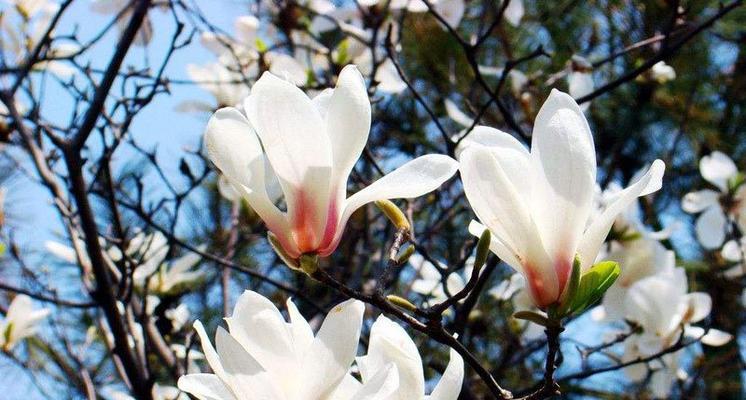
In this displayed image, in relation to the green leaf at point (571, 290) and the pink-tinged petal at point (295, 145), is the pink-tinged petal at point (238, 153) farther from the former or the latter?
the green leaf at point (571, 290)

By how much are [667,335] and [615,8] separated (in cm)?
171

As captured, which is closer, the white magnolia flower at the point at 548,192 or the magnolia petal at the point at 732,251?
the white magnolia flower at the point at 548,192

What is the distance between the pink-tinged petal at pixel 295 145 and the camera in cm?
56

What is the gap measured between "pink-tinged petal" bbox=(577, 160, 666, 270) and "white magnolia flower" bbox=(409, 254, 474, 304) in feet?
1.84

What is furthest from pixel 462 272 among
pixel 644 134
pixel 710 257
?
pixel 644 134

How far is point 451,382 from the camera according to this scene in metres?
0.60

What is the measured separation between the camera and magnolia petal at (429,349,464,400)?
598 millimetres

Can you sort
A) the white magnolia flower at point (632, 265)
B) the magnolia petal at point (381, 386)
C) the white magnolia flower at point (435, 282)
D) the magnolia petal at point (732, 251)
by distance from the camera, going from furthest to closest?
the magnolia petal at point (732, 251)
the white magnolia flower at point (632, 265)
the white magnolia flower at point (435, 282)
the magnolia petal at point (381, 386)

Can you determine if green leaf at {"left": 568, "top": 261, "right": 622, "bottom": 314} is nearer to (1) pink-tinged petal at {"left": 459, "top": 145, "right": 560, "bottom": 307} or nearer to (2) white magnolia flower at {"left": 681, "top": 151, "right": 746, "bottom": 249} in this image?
(1) pink-tinged petal at {"left": 459, "top": 145, "right": 560, "bottom": 307}

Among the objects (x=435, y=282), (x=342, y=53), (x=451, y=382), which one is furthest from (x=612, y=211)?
(x=342, y=53)

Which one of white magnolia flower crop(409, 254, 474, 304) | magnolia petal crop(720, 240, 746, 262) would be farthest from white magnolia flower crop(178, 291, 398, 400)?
Result: magnolia petal crop(720, 240, 746, 262)

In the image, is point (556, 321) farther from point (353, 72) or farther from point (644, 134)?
point (644, 134)

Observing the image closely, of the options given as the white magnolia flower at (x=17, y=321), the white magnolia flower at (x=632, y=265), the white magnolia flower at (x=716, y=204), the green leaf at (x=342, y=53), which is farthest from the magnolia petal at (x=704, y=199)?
the white magnolia flower at (x=17, y=321)

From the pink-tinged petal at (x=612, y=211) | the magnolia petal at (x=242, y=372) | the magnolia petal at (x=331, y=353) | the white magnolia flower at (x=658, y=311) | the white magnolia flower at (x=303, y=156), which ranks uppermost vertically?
the white magnolia flower at (x=303, y=156)
